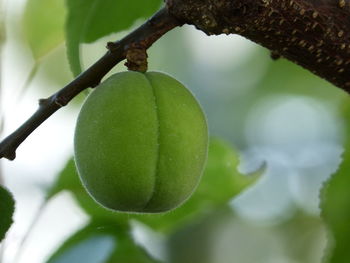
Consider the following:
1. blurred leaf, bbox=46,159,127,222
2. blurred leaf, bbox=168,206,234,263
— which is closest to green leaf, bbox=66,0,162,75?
blurred leaf, bbox=46,159,127,222

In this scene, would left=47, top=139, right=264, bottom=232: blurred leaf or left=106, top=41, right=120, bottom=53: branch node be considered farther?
left=47, top=139, right=264, bottom=232: blurred leaf

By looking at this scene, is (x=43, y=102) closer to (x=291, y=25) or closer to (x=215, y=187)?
(x=291, y=25)

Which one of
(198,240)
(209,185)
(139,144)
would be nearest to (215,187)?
(209,185)

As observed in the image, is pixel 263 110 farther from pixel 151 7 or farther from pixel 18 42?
pixel 151 7

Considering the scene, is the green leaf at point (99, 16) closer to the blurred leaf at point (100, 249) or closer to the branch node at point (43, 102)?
the branch node at point (43, 102)

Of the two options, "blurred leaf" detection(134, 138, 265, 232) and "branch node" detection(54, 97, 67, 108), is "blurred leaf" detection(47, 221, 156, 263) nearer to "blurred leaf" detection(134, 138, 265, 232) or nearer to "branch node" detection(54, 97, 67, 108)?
"blurred leaf" detection(134, 138, 265, 232)
